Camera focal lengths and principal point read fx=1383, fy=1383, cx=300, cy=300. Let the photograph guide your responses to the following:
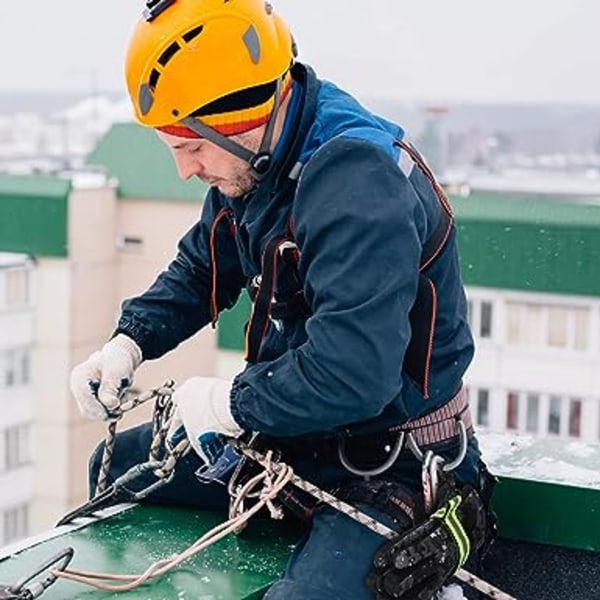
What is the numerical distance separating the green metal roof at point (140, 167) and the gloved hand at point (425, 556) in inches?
419

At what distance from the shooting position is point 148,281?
14.2 metres

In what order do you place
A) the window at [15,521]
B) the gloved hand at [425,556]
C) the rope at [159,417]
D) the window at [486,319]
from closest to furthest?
the gloved hand at [425,556] < the rope at [159,417] < the window at [486,319] < the window at [15,521]

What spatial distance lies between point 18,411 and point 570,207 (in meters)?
12.2

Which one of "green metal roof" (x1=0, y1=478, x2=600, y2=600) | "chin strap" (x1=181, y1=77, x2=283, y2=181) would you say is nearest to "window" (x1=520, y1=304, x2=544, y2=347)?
"green metal roof" (x1=0, y1=478, x2=600, y2=600)

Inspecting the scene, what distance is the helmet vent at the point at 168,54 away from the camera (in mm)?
1975

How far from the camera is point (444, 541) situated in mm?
2031

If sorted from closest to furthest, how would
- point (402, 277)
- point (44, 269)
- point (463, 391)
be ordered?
point (402, 277) → point (463, 391) → point (44, 269)

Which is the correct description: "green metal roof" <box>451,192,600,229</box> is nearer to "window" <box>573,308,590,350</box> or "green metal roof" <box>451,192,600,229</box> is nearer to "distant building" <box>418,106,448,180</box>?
"window" <box>573,308,590,350</box>

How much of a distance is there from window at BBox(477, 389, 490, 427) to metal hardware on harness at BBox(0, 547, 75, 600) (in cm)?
831

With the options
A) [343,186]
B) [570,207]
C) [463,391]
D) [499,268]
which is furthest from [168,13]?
[499,268]

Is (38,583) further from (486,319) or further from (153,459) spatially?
(486,319)

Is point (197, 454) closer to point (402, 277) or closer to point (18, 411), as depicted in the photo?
point (402, 277)

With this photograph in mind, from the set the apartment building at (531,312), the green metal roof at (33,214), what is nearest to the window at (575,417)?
the apartment building at (531,312)

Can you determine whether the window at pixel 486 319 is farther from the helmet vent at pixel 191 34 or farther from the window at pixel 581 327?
the helmet vent at pixel 191 34
